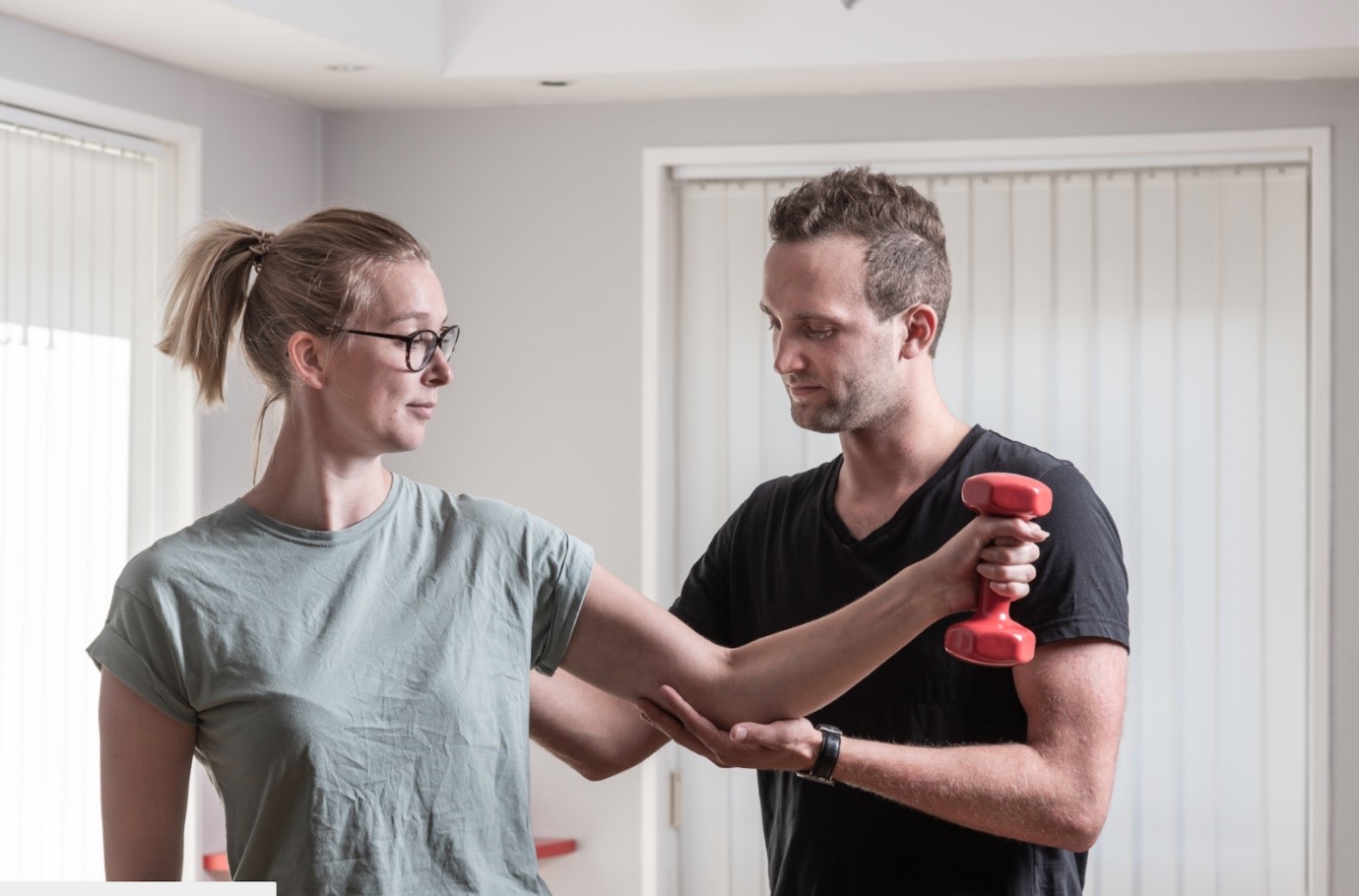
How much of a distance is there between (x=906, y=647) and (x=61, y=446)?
2.36 meters

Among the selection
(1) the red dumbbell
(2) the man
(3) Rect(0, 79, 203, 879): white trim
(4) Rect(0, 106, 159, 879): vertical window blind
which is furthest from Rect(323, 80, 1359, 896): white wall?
(1) the red dumbbell

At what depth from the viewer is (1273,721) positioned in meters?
3.88

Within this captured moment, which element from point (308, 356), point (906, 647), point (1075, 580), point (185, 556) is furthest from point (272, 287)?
point (1075, 580)

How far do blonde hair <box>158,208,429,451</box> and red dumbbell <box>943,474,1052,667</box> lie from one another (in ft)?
2.37

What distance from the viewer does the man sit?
5.76 feet

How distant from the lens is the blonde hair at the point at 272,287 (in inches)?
68.8

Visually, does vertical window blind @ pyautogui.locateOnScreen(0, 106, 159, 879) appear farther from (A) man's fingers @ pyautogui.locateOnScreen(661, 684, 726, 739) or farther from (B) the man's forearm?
(B) the man's forearm

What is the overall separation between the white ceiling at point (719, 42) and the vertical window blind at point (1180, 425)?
37 centimetres

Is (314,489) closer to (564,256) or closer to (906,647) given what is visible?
A: (906,647)

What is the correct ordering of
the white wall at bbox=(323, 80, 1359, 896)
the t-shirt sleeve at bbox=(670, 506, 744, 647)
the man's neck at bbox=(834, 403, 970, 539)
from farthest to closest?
the white wall at bbox=(323, 80, 1359, 896), the t-shirt sleeve at bbox=(670, 506, 744, 647), the man's neck at bbox=(834, 403, 970, 539)

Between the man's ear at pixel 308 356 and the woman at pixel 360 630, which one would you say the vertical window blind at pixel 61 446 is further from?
the man's ear at pixel 308 356

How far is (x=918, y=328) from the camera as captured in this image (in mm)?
2039

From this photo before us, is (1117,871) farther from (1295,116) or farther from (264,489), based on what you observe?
(264,489)

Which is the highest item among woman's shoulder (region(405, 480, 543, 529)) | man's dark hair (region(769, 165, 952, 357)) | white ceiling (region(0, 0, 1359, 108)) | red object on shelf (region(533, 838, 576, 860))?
white ceiling (region(0, 0, 1359, 108))
